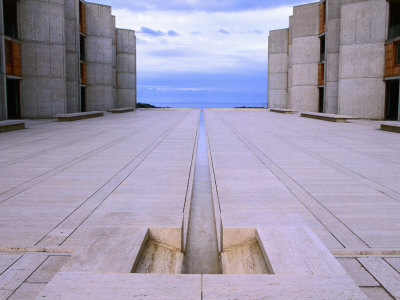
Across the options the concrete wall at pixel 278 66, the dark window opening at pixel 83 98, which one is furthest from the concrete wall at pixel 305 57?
the dark window opening at pixel 83 98

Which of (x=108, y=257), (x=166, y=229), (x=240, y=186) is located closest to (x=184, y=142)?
(x=240, y=186)

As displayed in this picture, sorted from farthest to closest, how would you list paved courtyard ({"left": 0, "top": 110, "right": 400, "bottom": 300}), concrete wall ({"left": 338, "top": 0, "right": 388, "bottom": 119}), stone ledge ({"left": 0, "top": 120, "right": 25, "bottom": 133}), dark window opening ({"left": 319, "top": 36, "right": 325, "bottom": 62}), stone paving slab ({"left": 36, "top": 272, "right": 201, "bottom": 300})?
dark window opening ({"left": 319, "top": 36, "right": 325, "bottom": 62}) < concrete wall ({"left": 338, "top": 0, "right": 388, "bottom": 119}) < stone ledge ({"left": 0, "top": 120, "right": 25, "bottom": 133}) < paved courtyard ({"left": 0, "top": 110, "right": 400, "bottom": 300}) < stone paving slab ({"left": 36, "top": 272, "right": 201, "bottom": 300})

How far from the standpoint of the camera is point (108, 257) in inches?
126

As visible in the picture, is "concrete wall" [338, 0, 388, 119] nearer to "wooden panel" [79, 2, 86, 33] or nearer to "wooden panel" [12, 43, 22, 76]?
"wooden panel" [12, 43, 22, 76]

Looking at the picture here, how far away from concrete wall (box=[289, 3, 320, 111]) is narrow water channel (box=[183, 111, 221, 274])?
32.1 meters

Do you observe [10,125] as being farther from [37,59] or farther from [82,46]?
[82,46]

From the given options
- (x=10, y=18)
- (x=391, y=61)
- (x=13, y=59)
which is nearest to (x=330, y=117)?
(x=391, y=61)

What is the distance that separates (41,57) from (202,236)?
24.4 m

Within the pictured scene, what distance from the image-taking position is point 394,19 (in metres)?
29.8

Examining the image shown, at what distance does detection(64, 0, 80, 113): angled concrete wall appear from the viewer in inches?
1261

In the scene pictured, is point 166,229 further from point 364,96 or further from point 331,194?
point 364,96

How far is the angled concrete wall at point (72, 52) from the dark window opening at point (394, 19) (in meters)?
22.6

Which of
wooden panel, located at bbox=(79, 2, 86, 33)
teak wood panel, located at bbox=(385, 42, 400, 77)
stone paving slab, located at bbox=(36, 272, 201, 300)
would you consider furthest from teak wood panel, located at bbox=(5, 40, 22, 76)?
stone paving slab, located at bbox=(36, 272, 201, 300)

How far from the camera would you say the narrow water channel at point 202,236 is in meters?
4.19
